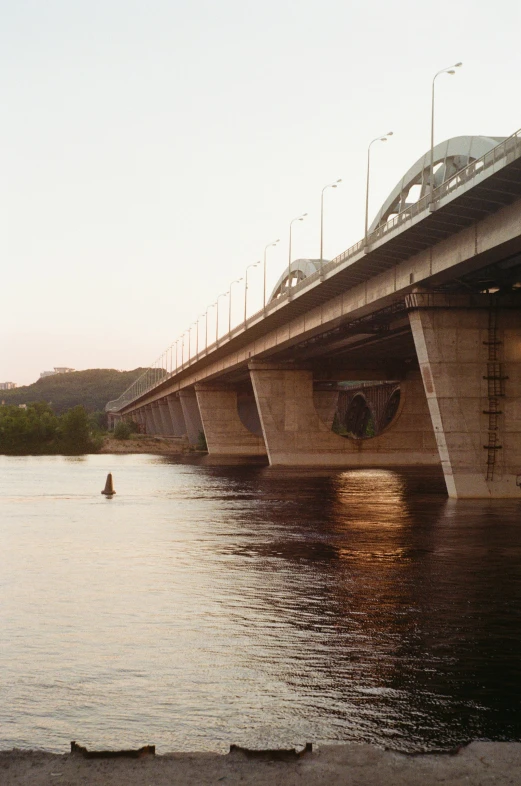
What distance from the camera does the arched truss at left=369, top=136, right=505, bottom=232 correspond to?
38.7 meters

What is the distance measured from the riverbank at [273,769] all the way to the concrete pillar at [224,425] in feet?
379

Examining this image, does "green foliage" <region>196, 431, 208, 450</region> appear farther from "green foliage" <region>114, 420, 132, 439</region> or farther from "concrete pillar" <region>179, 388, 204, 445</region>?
"green foliage" <region>114, 420, 132, 439</region>

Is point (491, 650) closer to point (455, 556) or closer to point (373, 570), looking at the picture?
point (373, 570)

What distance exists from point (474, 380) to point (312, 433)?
45227 mm

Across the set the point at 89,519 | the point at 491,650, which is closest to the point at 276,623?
the point at 491,650

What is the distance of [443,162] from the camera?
4281cm

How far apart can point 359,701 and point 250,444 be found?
4502 inches

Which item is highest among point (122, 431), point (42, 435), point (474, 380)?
point (474, 380)

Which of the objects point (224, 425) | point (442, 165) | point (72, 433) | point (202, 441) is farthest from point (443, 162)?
point (72, 433)

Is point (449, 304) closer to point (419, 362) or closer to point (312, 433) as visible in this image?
point (419, 362)

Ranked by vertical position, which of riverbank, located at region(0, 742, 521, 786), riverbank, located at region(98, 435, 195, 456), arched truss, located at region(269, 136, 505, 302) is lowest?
riverbank, located at region(0, 742, 521, 786)

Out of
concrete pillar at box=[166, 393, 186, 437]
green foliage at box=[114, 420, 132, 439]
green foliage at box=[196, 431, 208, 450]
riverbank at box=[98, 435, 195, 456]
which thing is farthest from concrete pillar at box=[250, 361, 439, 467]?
concrete pillar at box=[166, 393, 186, 437]

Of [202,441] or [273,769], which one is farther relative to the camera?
[202,441]

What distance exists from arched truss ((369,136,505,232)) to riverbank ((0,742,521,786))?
1205 inches
